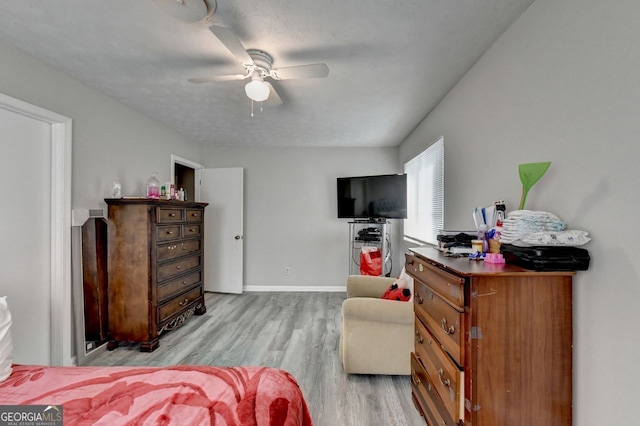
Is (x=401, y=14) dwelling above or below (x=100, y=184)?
above

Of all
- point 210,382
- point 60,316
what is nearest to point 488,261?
point 210,382

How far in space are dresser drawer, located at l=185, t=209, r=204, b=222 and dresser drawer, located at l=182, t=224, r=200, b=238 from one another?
74mm

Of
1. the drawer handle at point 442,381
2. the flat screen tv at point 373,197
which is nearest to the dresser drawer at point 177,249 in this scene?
the flat screen tv at point 373,197

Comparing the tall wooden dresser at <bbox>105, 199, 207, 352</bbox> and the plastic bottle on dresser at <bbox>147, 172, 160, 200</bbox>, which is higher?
the plastic bottle on dresser at <bbox>147, 172, 160, 200</bbox>

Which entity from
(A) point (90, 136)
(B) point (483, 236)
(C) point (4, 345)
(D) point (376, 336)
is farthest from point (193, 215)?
(B) point (483, 236)

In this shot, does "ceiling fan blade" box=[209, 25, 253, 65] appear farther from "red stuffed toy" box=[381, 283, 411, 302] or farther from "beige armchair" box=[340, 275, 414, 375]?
"red stuffed toy" box=[381, 283, 411, 302]

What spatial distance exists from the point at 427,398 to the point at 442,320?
618mm

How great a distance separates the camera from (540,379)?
3.67 feet

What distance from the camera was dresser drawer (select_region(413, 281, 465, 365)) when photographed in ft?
3.88

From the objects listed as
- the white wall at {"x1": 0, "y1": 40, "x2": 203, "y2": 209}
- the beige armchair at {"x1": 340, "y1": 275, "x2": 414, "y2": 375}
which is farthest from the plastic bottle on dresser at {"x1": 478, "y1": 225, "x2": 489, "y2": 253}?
the white wall at {"x1": 0, "y1": 40, "x2": 203, "y2": 209}

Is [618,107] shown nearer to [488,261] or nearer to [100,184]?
[488,261]

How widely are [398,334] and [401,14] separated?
2.14 m

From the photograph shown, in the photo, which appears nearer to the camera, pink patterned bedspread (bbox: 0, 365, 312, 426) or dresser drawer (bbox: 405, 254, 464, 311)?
pink patterned bedspread (bbox: 0, 365, 312, 426)

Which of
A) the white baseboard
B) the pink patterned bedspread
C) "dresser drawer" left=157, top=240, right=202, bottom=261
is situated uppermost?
"dresser drawer" left=157, top=240, right=202, bottom=261
